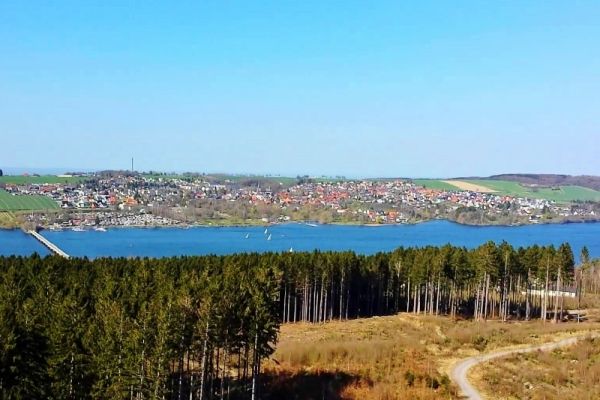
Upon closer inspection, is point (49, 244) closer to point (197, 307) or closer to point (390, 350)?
point (390, 350)

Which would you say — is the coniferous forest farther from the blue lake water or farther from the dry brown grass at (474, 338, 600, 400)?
the blue lake water

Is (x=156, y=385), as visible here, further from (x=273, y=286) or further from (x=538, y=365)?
(x=538, y=365)

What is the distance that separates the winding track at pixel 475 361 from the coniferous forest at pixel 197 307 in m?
10.4

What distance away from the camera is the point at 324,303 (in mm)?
56906

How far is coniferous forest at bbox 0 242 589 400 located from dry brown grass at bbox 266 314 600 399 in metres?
3.36

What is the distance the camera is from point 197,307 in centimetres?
2650

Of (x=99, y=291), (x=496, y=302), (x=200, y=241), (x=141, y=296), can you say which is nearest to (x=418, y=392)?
(x=141, y=296)

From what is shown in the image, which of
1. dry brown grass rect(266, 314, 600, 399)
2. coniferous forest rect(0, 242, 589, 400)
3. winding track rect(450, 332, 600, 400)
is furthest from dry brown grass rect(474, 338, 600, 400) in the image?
coniferous forest rect(0, 242, 589, 400)

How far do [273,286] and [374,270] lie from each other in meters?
29.9

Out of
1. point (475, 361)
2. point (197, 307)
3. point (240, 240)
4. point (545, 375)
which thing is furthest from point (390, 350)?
point (240, 240)

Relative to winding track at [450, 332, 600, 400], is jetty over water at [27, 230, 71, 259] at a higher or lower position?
lower

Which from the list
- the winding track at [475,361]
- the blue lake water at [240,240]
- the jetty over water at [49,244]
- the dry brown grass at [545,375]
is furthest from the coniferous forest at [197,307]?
the jetty over water at [49,244]

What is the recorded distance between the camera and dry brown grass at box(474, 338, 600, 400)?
96.4ft

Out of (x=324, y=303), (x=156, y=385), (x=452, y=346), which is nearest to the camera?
(x=156, y=385)
